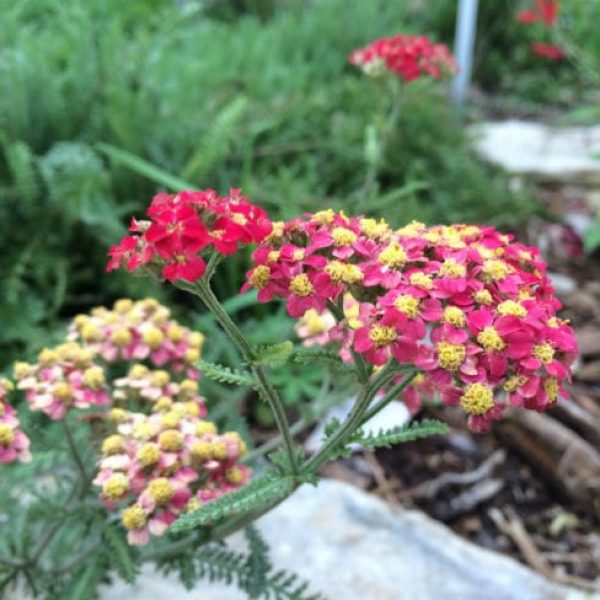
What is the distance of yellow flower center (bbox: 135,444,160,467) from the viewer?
106 centimetres

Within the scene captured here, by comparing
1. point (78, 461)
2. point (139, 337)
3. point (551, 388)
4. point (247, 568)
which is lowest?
point (247, 568)

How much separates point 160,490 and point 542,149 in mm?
3196

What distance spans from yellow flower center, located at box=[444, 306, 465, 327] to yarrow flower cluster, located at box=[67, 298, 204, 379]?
512 millimetres

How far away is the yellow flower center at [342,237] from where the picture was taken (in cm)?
94

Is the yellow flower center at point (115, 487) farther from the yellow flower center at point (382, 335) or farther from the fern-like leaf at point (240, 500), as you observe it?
the yellow flower center at point (382, 335)

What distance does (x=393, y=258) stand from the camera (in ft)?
3.02

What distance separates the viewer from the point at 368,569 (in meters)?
1.48

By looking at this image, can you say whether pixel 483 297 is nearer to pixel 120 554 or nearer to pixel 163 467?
pixel 163 467

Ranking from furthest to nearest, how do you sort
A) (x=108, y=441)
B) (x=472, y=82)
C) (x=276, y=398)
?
(x=472, y=82) < (x=108, y=441) < (x=276, y=398)

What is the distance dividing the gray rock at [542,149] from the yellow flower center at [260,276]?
2681mm

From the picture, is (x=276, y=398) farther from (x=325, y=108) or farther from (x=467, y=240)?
(x=325, y=108)

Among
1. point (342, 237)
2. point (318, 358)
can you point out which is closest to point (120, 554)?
point (318, 358)

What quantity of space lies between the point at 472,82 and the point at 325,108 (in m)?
2.49

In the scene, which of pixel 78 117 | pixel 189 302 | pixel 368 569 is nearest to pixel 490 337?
pixel 368 569
